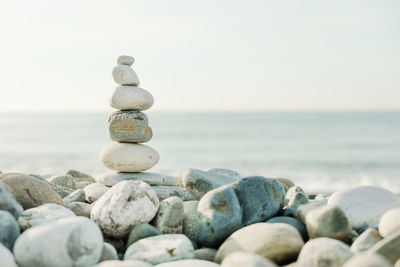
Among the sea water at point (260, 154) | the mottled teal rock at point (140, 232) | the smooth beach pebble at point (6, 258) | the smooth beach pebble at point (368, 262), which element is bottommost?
the sea water at point (260, 154)

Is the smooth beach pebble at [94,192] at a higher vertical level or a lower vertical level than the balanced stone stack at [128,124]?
lower

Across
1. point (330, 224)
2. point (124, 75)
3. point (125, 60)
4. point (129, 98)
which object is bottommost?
point (330, 224)

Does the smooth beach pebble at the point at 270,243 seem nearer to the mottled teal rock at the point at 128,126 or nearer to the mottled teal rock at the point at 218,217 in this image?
the mottled teal rock at the point at 218,217

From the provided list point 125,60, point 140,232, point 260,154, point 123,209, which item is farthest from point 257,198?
point 260,154

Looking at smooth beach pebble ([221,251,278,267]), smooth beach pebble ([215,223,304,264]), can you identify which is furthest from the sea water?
smooth beach pebble ([221,251,278,267])

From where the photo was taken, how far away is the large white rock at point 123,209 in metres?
3.89

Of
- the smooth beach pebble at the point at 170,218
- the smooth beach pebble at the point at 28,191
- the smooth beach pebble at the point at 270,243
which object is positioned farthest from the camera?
the smooth beach pebble at the point at 28,191

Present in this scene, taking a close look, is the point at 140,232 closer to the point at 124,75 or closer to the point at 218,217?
the point at 218,217

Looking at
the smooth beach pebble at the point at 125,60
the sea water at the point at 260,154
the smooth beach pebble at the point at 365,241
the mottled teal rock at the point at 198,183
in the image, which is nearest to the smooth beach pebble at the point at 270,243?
the smooth beach pebble at the point at 365,241

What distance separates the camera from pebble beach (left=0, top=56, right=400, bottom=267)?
3174 mm

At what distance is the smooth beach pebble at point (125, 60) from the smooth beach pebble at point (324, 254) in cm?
391

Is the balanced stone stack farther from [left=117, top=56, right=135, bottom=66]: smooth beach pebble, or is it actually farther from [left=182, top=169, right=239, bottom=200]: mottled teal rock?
[left=182, top=169, right=239, bottom=200]: mottled teal rock

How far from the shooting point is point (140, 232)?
3820 mm

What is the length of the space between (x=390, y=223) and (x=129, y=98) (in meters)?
3.63
